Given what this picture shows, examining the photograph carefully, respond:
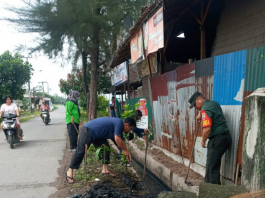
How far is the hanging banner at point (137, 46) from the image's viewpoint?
531 cm

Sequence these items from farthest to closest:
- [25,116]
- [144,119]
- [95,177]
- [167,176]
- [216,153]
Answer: [25,116] → [144,119] → [167,176] → [95,177] → [216,153]

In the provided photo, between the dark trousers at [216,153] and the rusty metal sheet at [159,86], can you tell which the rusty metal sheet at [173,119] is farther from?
the dark trousers at [216,153]

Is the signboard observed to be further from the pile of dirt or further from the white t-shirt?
the white t-shirt

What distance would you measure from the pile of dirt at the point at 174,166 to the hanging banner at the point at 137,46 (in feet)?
8.26

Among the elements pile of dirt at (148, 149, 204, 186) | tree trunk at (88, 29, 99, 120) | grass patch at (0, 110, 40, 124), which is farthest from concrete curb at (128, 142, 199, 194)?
grass patch at (0, 110, 40, 124)

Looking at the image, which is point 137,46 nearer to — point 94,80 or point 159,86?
point 159,86

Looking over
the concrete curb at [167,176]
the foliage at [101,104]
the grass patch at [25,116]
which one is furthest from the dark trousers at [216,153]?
the grass patch at [25,116]

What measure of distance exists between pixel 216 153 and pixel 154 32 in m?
2.54

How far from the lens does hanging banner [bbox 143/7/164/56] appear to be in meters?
4.03

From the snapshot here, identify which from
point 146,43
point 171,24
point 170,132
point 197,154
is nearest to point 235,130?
point 197,154

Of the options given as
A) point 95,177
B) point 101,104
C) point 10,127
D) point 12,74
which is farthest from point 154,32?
point 12,74

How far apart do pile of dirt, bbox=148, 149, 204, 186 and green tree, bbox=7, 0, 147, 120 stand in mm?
3784

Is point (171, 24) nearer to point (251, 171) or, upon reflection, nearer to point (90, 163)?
point (90, 163)

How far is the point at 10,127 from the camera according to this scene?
276 inches
